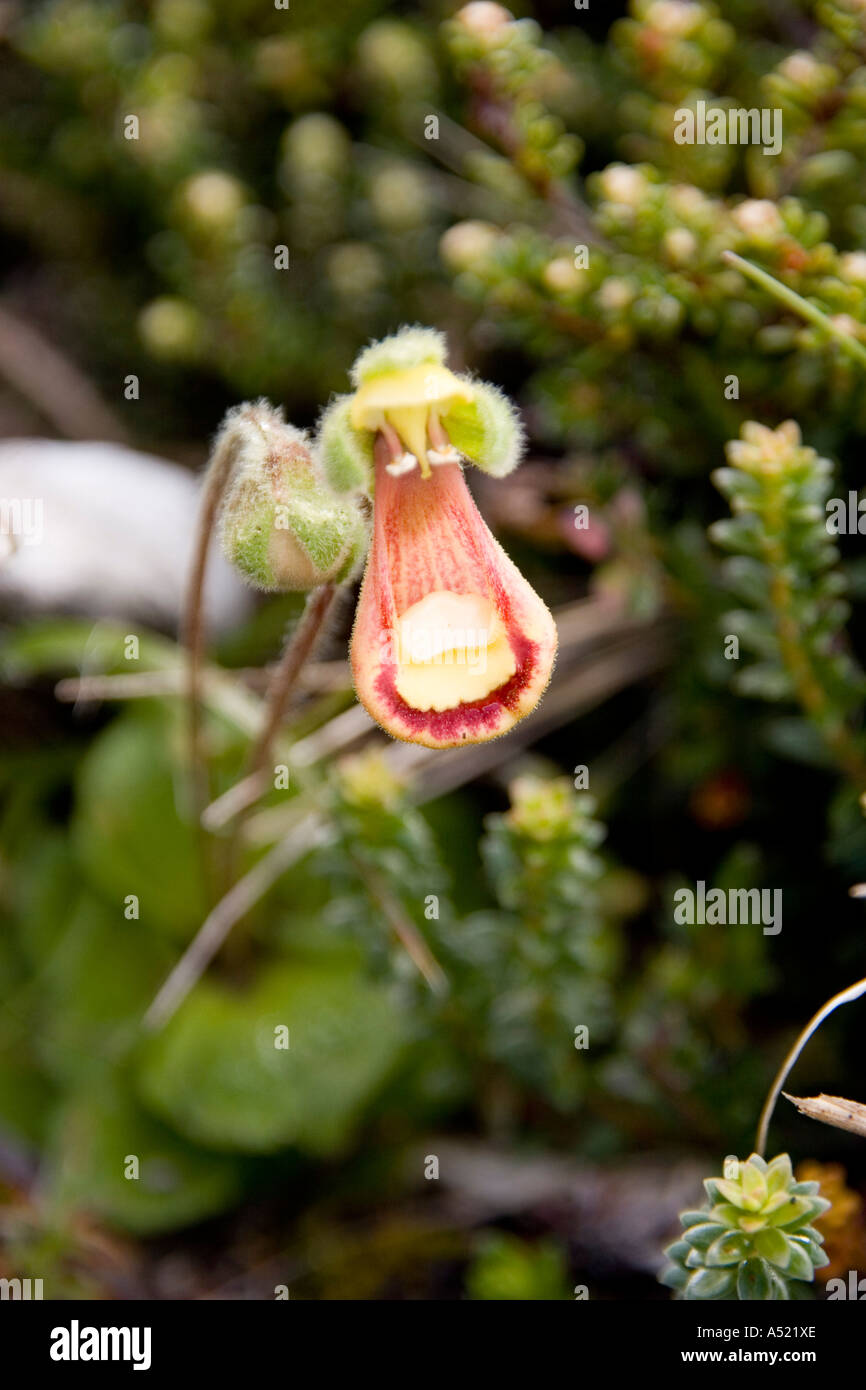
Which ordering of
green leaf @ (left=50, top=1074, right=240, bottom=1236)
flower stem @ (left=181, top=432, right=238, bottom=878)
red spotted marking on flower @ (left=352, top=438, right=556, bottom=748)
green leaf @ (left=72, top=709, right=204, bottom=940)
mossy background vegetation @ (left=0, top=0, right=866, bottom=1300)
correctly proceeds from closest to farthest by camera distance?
1. red spotted marking on flower @ (left=352, top=438, right=556, bottom=748)
2. flower stem @ (left=181, top=432, right=238, bottom=878)
3. mossy background vegetation @ (left=0, top=0, right=866, bottom=1300)
4. green leaf @ (left=50, top=1074, right=240, bottom=1236)
5. green leaf @ (left=72, top=709, right=204, bottom=940)

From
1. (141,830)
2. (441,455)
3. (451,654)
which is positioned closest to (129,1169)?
(141,830)

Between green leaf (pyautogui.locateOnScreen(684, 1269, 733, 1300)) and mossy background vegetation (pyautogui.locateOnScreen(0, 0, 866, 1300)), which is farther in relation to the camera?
mossy background vegetation (pyautogui.locateOnScreen(0, 0, 866, 1300))

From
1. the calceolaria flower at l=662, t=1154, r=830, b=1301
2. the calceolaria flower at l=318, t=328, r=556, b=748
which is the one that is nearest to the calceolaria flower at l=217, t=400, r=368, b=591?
the calceolaria flower at l=318, t=328, r=556, b=748

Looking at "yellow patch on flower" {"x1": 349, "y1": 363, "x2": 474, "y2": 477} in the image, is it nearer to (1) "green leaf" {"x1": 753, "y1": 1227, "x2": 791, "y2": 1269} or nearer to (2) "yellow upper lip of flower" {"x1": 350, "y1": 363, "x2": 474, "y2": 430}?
(2) "yellow upper lip of flower" {"x1": 350, "y1": 363, "x2": 474, "y2": 430}

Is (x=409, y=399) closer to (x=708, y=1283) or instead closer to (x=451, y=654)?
(x=451, y=654)

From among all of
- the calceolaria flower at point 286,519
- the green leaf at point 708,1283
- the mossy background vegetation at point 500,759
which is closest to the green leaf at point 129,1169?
the mossy background vegetation at point 500,759
